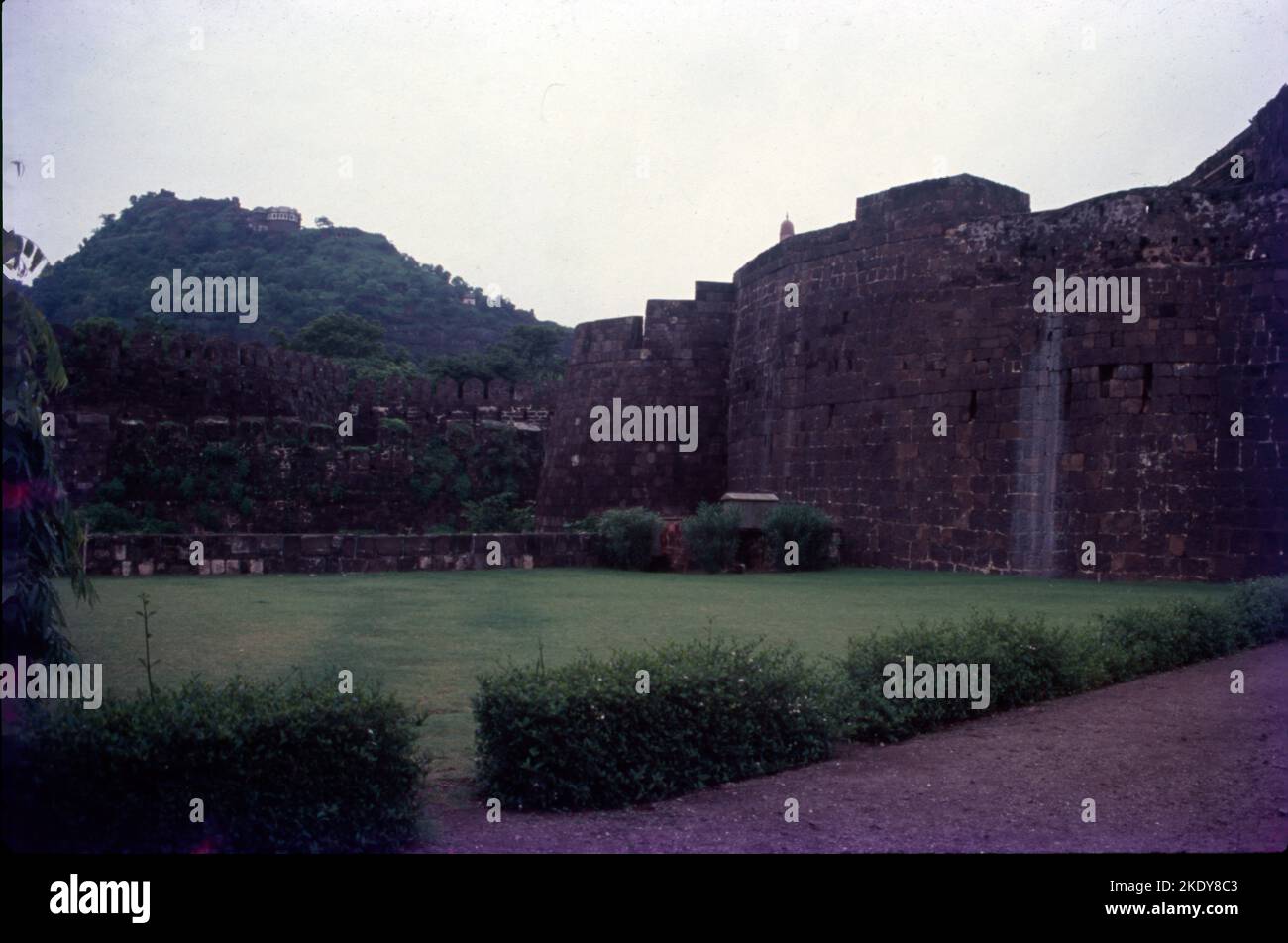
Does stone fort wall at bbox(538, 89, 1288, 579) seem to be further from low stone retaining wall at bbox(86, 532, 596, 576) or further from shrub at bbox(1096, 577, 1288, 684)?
low stone retaining wall at bbox(86, 532, 596, 576)

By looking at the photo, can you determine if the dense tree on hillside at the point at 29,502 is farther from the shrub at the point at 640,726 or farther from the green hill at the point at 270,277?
the green hill at the point at 270,277

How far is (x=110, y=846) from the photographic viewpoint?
469 centimetres

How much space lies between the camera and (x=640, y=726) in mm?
6023

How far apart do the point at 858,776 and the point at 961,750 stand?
930 mm

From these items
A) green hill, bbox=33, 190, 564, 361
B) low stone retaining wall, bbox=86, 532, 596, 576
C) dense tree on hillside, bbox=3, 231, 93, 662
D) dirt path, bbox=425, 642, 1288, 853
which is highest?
green hill, bbox=33, 190, 564, 361

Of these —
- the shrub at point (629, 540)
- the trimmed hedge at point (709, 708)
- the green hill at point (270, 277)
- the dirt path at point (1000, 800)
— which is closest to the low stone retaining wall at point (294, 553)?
the shrub at point (629, 540)

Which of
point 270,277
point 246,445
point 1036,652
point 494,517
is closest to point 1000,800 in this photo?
point 1036,652

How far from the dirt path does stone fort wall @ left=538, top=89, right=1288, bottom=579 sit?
317 inches

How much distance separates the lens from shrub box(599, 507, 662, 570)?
17.4 m

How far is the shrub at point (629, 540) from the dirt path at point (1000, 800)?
990 cm

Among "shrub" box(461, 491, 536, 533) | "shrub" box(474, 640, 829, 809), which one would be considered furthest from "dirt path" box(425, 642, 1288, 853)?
"shrub" box(461, 491, 536, 533)

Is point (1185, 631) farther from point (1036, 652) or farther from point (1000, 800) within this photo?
point (1000, 800)
